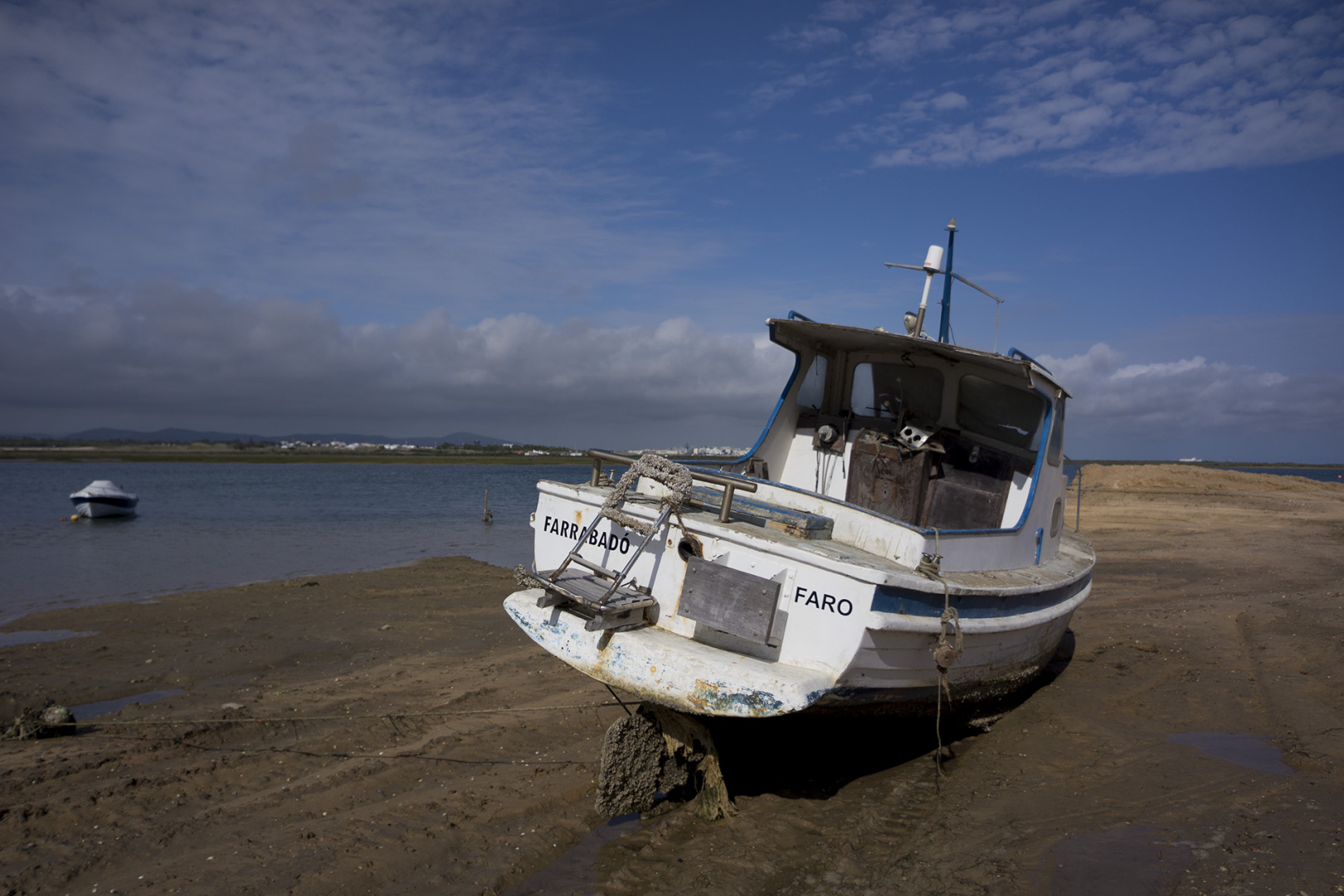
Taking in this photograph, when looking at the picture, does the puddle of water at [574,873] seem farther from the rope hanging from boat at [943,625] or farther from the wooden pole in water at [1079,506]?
the wooden pole in water at [1079,506]

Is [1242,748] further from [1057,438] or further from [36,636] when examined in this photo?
[36,636]

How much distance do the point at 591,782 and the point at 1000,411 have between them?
17.2 feet

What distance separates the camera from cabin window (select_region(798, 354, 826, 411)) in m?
8.12

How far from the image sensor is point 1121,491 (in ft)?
102

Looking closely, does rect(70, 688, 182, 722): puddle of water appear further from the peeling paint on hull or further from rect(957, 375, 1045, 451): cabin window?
rect(957, 375, 1045, 451): cabin window

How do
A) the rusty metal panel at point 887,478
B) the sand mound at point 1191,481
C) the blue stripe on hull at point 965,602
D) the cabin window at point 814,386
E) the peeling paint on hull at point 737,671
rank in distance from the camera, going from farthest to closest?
the sand mound at point 1191,481 < the cabin window at point 814,386 < the rusty metal panel at point 887,478 < the blue stripe on hull at point 965,602 < the peeling paint on hull at point 737,671

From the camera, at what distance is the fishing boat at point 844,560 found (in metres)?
4.36

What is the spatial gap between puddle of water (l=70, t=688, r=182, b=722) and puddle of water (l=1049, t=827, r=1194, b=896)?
7.82 m

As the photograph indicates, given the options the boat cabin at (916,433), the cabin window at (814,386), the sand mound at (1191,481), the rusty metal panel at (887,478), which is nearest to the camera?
the boat cabin at (916,433)

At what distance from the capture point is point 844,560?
4.33 meters

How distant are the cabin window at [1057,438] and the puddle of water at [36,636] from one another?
12.0 meters

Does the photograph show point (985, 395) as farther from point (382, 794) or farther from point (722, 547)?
point (382, 794)

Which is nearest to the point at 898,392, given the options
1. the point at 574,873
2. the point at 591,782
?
the point at 591,782

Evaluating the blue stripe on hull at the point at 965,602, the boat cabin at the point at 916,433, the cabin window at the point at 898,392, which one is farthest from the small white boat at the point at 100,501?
the blue stripe on hull at the point at 965,602
